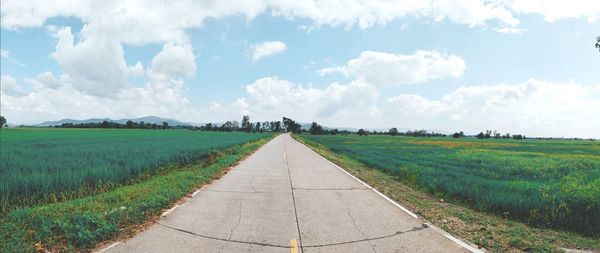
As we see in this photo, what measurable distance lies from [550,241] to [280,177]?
904 centimetres

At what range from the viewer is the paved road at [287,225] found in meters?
5.42

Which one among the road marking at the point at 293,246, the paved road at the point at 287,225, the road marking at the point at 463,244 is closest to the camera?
the road marking at the point at 293,246

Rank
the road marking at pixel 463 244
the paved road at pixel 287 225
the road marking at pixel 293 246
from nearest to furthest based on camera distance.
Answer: the road marking at pixel 293 246 < the paved road at pixel 287 225 < the road marking at pixel 463 244

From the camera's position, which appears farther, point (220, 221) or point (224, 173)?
point (224, 173)

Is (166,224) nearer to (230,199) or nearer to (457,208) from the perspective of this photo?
(230,199)

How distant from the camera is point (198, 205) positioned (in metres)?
8.09

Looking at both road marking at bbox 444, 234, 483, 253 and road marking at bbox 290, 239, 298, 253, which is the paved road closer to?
road marking at bbox 290, 239, 298, 253

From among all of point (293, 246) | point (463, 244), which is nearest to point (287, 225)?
point (293, 246)

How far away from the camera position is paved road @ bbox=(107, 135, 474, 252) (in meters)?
5.42

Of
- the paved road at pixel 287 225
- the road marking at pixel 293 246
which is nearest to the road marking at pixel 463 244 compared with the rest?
the paved road at pixel 287 225

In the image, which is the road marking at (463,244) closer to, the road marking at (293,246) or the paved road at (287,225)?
the paved road at (287,225)

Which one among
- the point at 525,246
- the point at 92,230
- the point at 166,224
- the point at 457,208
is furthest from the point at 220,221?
the point at 457,208

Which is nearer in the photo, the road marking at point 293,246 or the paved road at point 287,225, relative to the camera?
the road marking at point 293,246

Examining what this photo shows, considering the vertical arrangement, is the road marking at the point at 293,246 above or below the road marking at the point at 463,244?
above
